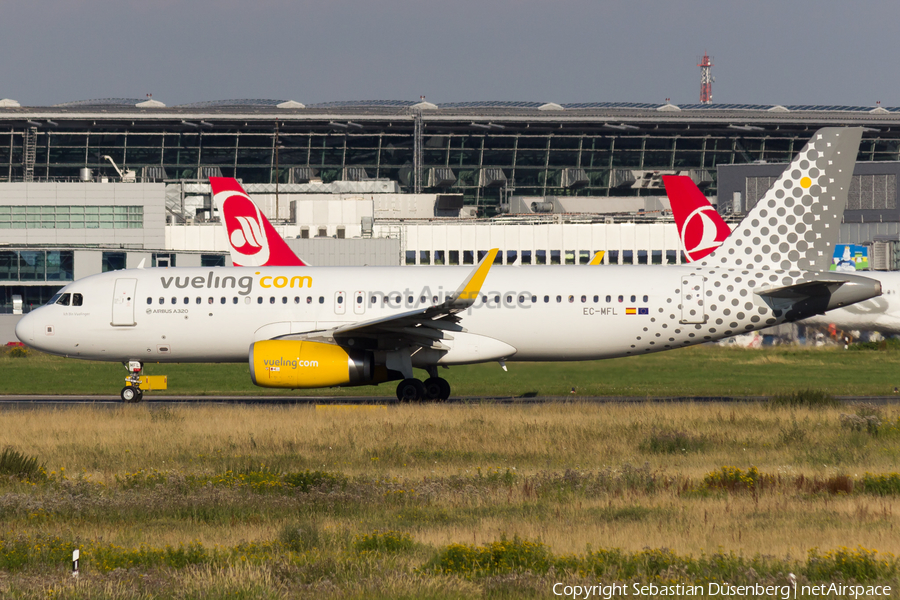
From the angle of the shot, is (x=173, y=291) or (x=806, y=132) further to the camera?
(x=806, y=132)

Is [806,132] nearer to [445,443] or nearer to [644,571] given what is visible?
[445,443]

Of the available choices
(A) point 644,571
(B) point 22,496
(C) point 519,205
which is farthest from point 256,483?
(C) point 519,205

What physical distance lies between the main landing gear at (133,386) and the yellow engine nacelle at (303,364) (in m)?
5.07

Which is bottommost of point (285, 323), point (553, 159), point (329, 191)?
point (285, 323)

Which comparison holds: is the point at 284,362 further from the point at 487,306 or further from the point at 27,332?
the point at 27,332

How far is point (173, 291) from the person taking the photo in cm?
2884

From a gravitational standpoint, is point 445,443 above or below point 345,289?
below

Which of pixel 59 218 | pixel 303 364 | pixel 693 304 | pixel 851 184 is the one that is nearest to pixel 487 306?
pixel 303 364

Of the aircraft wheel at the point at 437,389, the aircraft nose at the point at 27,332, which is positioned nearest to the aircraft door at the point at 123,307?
the aircraft nose at the point at 27,332

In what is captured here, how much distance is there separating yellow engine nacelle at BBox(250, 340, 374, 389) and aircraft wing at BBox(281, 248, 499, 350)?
690mm

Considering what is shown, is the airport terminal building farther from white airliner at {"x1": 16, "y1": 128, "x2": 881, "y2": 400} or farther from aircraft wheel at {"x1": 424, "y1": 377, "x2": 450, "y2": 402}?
aircraft wheel at {"x1": 424, "y1": 377, "x2": 450, "y2": 402}

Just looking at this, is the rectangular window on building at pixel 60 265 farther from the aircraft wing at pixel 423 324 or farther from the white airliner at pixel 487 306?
the aircraft wing at pixel 423 324

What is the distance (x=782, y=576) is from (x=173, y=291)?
2230 cm

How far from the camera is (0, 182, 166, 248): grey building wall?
72875 mm
